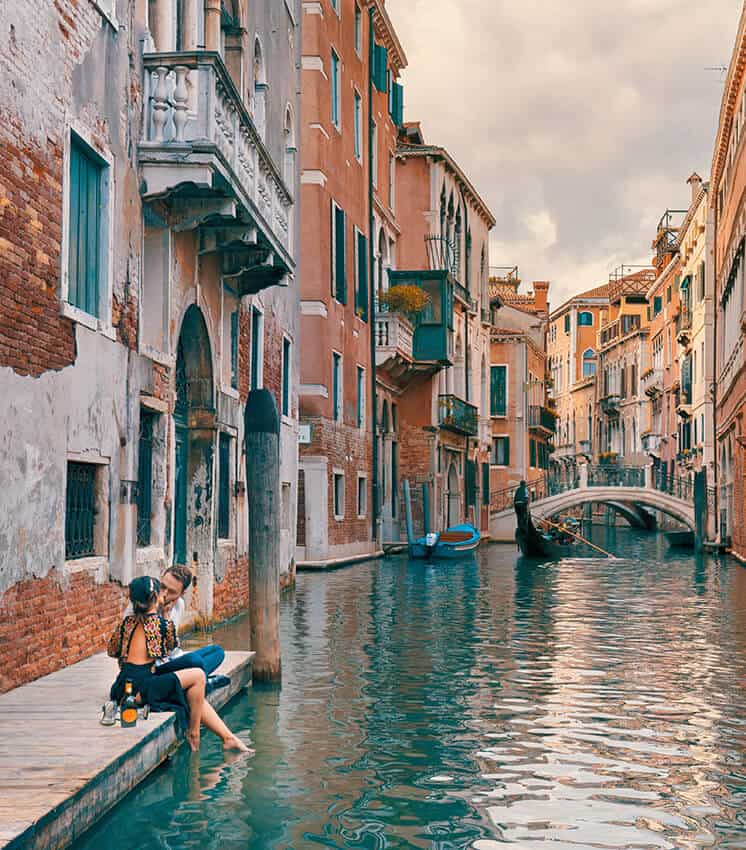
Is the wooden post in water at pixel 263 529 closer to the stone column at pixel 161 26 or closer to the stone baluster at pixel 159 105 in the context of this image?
the stone baluster at pixel 159 105

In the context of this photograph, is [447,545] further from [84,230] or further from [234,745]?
[234,745]

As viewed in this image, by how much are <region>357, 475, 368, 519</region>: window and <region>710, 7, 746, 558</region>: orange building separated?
719 centimetres

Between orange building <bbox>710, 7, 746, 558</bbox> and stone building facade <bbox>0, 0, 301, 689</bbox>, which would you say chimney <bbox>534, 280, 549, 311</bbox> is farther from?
stone building facade <bbox>0, 0, 301, 689</bbox>

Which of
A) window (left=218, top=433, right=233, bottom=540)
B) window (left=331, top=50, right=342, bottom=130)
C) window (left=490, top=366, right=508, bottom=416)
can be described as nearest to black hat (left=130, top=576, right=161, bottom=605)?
window (left=218, top=433, right=233, bottom=540)

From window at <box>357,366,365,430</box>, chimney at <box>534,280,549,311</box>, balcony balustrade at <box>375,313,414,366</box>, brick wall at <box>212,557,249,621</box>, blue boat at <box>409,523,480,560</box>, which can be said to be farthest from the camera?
chimney at <box>534,280,549,311</box>

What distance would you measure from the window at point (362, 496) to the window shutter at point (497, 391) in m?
20.6

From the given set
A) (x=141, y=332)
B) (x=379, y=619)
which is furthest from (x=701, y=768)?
(x=379, y=619)

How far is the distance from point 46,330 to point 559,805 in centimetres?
416

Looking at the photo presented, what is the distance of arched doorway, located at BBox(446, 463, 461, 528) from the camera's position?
36.0 m

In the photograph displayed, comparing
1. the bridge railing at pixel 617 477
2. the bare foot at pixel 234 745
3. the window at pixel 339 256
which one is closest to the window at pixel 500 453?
the bridge railing at pixel 617 477

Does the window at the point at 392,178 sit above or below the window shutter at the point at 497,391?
above

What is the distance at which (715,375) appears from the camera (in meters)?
33.8

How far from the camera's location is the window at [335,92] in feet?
81.0

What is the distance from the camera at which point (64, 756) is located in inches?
224
